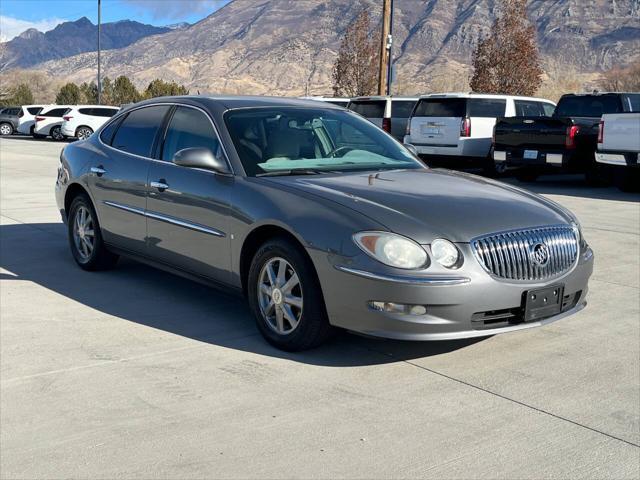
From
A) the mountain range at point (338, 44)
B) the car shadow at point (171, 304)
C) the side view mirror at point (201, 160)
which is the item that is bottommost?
the car shadow at point (171, 304)

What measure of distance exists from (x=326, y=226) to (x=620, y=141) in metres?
10.7

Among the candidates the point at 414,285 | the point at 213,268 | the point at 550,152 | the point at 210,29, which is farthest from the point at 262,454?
the point at 210,29

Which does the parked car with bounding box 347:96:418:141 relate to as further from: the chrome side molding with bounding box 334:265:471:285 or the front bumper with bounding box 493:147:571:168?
the chrome side molding with bounding box 334:265:471:285

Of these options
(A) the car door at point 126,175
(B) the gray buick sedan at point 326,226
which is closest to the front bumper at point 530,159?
(B) the gray buick sedan at point 326,226

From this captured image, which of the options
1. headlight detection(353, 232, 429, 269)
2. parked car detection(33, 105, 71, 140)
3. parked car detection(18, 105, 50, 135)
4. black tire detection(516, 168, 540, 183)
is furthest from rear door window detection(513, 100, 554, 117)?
parked car detection(18, 105, 50, 135)

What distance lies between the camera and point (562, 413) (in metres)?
4.17

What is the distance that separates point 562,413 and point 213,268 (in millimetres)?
2528

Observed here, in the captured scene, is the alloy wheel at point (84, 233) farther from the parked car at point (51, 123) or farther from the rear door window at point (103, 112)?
the parked car at point (51, 123)

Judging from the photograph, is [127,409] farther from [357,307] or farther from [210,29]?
[210,29]

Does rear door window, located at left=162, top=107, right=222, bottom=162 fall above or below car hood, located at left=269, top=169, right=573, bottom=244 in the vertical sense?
above

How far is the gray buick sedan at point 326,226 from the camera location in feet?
14.8

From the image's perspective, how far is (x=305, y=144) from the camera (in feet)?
19.3

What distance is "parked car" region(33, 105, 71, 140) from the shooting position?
37.5m

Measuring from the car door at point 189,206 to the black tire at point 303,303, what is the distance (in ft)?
1.24
